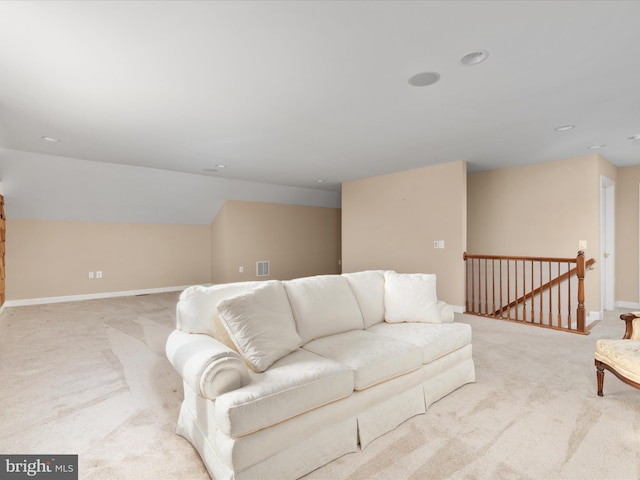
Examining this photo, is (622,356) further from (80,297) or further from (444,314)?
(80,297)

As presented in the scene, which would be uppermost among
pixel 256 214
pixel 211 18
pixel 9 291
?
pixel 211 18

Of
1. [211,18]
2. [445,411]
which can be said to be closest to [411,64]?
[211,18]

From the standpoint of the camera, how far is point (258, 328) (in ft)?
6.19

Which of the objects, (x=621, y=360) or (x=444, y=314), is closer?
(x=621, y=360)

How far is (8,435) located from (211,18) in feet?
8.67

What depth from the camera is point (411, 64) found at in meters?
2.19

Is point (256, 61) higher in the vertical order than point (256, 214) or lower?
higher

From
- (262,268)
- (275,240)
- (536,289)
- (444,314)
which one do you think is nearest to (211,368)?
(444,314)

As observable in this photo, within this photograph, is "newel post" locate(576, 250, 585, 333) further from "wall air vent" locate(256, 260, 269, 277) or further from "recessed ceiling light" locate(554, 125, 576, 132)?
"wall air vent" locate(256, 260, 269, 277)

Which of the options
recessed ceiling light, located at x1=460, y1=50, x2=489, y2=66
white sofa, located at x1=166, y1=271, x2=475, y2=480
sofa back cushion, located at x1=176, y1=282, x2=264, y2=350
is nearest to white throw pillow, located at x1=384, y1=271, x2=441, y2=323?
white sofa, located at x1=166, y1=271, x2=475, y2=480

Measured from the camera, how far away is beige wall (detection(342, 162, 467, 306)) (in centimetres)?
496

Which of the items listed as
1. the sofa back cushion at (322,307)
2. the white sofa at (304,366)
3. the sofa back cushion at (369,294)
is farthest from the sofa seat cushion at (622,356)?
the sofa back cushion at (322,307)

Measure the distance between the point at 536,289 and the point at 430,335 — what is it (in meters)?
3.75

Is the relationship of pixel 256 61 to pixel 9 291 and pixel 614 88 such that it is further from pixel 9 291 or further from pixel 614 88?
pixel 9 291
